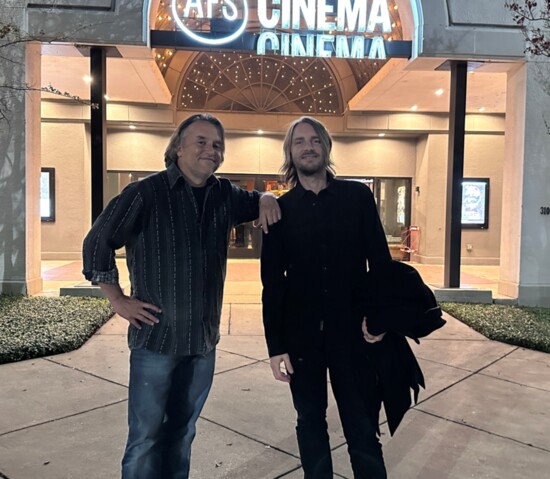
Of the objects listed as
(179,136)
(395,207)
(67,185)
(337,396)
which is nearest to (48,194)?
(67,185)

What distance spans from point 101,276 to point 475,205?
521 inches

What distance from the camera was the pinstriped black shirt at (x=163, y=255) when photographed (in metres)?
2.08

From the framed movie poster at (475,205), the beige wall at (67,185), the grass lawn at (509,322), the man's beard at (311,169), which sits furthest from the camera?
the framed movie poster at (475,205)

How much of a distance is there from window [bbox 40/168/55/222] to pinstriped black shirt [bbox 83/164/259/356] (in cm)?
1184

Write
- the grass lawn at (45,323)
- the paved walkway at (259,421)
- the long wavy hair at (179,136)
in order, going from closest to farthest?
the long wavy hair at (179,136)
the paved walkway at (259,421)
the grass lawn at (45,323)

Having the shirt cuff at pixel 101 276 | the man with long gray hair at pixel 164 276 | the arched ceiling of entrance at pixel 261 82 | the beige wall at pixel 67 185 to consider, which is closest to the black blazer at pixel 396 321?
the man with long gray hair at pixel 164 276

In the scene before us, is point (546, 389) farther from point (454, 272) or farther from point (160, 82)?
point (160, 82)

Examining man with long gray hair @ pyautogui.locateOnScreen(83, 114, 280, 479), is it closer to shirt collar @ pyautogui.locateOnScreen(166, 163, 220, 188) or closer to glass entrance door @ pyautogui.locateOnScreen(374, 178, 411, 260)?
shirt collar @ pyautogui.locateOnScreen(166, 163, 220, 188)

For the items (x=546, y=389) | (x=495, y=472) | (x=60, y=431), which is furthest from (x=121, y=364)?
(x=546, y=389)

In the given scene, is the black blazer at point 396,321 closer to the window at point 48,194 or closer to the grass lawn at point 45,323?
the grass lawn at point 45,323

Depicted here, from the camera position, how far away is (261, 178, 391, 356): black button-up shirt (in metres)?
2.32

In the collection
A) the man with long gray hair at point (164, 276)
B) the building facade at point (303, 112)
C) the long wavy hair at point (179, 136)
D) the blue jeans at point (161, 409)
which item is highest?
the building facade at point (303, 112)

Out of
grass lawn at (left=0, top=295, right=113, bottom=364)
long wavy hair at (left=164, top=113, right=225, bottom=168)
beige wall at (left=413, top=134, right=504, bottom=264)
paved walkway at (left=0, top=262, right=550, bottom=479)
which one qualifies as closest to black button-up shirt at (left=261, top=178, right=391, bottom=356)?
long wavy hair at (left=164, top=113, right=225, bottom=168)

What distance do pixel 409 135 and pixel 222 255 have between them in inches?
503
